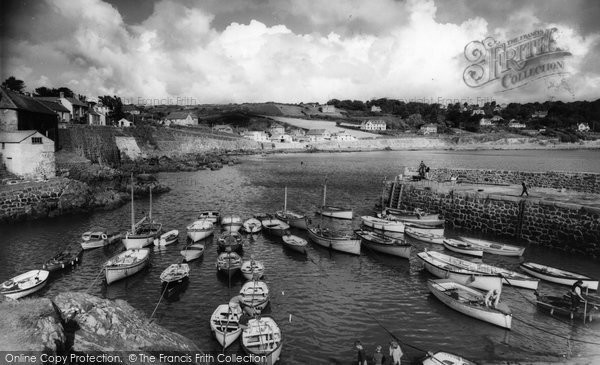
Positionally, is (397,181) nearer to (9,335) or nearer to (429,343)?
(429,343)

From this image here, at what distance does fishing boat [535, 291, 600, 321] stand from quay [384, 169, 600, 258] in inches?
441

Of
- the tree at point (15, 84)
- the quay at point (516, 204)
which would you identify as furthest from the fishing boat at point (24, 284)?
the tree at point (15, 84)

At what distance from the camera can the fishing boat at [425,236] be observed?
107ft

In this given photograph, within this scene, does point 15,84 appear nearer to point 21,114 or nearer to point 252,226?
point 21,114

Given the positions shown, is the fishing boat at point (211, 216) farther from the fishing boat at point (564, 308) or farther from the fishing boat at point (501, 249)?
the fishing boat at point (564, 308)

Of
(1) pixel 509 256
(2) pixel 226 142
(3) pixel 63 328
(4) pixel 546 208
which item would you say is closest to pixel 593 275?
(1) pixel 509 256

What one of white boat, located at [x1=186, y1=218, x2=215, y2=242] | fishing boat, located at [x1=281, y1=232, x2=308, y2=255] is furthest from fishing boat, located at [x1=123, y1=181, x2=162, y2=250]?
fishing boat, located at [x1=281, y1=232, x2=308, y2=255]

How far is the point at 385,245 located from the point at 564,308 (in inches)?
479

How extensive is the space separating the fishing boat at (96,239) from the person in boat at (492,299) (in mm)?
27834

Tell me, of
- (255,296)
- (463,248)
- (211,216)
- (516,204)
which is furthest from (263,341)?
(516,204)

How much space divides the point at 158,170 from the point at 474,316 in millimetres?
75526

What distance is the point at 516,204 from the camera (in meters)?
34.3

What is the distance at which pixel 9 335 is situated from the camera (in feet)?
24.6

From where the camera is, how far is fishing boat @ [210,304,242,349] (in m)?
16.7
